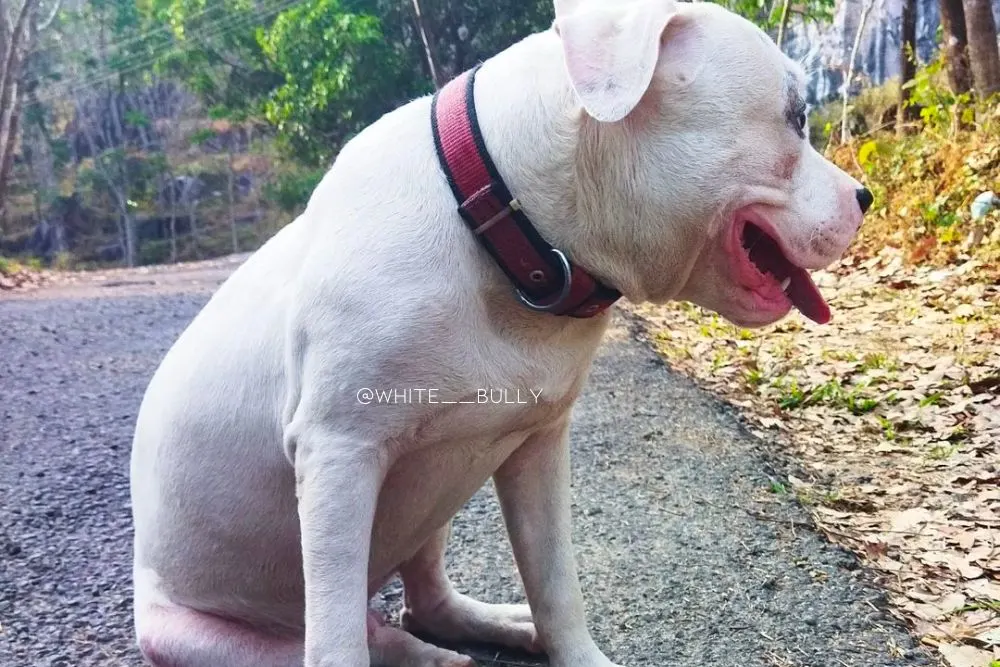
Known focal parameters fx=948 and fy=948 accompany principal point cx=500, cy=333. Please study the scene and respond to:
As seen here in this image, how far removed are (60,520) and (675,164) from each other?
2472 millimetres

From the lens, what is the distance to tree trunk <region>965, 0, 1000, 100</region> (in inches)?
245

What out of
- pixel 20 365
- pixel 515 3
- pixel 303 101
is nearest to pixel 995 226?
pixel 515 3

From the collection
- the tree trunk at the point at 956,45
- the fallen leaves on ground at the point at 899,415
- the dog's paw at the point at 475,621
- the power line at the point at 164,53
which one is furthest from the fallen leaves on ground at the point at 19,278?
the tree trunk at the point at 956,45

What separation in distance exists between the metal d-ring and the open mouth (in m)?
0.32

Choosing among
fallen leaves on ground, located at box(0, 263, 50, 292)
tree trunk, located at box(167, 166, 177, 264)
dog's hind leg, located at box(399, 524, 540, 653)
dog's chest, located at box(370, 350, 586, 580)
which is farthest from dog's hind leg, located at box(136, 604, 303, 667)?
tree trunk, located at box(167, 166, 177, 264)

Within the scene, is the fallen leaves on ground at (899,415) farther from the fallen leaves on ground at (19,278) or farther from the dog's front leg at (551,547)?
the fallen leaves on ground at (19,278)

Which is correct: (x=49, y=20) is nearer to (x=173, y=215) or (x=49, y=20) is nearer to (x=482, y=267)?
(x=173, y=215)

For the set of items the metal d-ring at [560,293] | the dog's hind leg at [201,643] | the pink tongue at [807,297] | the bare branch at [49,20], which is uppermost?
the bare branch at [49,20]

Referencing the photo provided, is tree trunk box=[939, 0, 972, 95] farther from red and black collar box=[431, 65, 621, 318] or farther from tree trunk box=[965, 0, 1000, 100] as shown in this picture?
red and black collar box=[431, 65, 621, 318]

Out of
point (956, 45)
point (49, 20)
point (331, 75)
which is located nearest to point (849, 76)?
point (956, 45)

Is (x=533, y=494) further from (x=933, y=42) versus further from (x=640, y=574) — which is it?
(x=933, y=42)

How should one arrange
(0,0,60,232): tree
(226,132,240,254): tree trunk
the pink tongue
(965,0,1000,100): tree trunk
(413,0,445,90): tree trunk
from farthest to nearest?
(226,132,240,254): tree trunk, (0,0,60,232): tree, (413,0,445,90): tree trunk, (965,0,1000,100): tree trunk, the pink tongue

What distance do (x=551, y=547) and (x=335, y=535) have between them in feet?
1.89

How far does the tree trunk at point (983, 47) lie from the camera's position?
622cm
